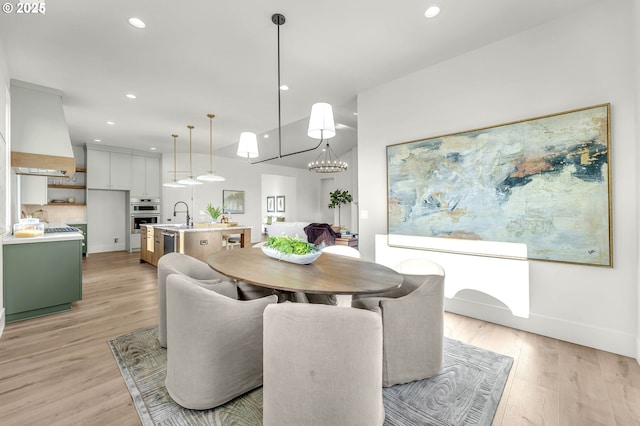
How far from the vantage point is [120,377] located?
191cm

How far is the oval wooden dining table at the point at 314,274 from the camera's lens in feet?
4.69

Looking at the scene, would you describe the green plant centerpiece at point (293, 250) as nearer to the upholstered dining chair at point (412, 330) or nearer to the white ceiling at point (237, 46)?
the upholstered dining chair at point (412, 330)

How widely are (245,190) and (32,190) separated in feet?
16.0

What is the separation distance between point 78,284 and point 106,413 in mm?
2311

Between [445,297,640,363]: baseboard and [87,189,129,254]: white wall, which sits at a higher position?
[87,189,129,254]: white wall

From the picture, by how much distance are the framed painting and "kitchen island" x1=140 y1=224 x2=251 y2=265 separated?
2925 millimetres

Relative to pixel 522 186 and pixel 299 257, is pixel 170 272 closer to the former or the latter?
pixel 299 257

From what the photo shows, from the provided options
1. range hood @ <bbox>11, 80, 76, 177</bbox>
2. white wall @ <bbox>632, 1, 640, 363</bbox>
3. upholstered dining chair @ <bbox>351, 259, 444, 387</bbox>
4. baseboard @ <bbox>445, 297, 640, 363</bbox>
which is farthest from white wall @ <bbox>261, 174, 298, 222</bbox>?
white wall @ <bbox>632, 1, 640, 363</bbox>

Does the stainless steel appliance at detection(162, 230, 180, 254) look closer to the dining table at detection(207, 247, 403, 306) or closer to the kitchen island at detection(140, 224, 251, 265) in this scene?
the kitchen island at detection(140, 224, 251, 265)

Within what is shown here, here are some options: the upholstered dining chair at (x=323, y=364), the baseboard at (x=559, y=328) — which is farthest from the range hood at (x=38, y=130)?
the baseboard at (x=559, y=328)

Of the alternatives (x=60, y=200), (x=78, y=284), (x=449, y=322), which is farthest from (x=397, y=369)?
(x=60, y=200)

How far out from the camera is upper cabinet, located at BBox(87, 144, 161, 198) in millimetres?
6855

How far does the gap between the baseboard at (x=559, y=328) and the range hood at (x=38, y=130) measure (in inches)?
205

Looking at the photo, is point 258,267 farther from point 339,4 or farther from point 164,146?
point 164,146
